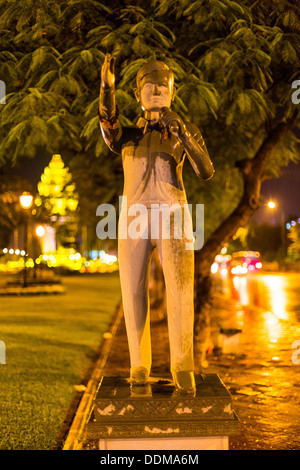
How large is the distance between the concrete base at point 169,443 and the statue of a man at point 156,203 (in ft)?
1.03

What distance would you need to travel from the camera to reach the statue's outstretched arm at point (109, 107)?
3547 mm

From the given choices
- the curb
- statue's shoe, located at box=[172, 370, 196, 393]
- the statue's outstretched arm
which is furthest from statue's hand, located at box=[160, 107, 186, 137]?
the curb

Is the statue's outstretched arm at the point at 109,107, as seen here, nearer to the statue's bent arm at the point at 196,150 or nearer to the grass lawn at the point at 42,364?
the statue's bent arm at the point at 196,150

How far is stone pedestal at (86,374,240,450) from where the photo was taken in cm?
355

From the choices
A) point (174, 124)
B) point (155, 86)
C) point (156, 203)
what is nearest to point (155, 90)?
point (155, 86)

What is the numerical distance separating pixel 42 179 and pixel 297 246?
132 ft

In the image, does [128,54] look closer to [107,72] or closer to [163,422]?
[107,72]

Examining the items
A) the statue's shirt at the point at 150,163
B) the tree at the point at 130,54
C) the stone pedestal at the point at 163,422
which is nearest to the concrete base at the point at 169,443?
the stone pedestal at the point at 163,422

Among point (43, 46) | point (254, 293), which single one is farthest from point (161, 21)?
point (254, 293)

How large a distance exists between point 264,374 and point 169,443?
20.8 ft

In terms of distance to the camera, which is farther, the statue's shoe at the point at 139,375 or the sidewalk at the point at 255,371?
the sidewalk at the point at 255,371
